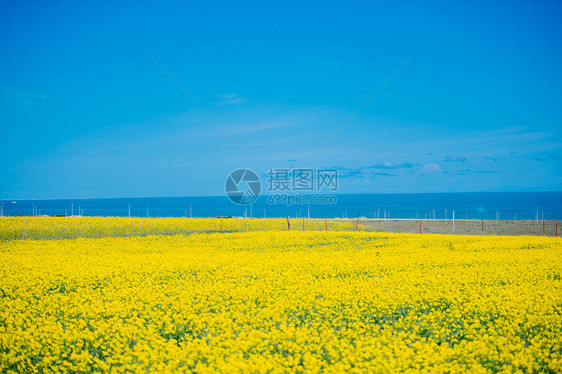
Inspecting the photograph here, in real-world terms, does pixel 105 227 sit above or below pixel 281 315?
below

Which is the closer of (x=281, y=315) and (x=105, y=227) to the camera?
(x=281, y=315)

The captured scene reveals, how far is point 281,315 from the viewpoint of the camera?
10031 millimetres

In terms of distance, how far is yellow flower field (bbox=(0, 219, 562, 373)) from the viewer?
743 cm

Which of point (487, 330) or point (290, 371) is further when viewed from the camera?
point (487, 330)

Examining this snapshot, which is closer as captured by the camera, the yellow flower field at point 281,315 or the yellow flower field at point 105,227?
the yellow flower field at point 281,315

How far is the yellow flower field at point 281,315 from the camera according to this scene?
24.4 ft

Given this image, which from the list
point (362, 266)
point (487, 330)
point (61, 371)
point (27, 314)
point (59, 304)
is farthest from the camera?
point (362, 266)

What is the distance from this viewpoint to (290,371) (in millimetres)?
6730

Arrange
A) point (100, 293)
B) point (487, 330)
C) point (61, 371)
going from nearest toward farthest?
point (61, 371) → point (487, 330) → point (100, 293)

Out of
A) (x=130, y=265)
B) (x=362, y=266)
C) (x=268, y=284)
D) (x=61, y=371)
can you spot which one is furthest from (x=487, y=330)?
(x=130, y=265)

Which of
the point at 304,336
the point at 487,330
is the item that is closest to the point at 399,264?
the point at 487,330

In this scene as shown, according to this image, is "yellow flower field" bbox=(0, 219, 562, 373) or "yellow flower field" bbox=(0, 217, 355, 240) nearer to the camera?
"yellow flower field" bbox=(0, 219, 562, 373)

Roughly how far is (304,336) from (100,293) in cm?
735

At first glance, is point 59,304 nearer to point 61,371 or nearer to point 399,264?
point 61,371
